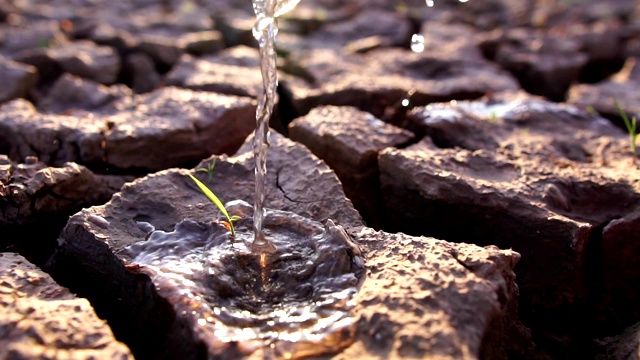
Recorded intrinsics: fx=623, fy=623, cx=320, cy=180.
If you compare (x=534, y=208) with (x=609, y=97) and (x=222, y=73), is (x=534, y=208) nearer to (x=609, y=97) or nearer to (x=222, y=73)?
(x=609, y=97)

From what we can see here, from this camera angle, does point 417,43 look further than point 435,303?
Yes

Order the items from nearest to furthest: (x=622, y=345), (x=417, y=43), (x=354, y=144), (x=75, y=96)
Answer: (x=622, y=345) < (x=354, y=144) < (x=75, y=96) < (x=417, y=43)

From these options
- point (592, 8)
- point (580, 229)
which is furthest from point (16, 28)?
point (592, 8)

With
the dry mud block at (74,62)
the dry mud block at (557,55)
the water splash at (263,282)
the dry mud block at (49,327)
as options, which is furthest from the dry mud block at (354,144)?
the dry mud block at (557,55)

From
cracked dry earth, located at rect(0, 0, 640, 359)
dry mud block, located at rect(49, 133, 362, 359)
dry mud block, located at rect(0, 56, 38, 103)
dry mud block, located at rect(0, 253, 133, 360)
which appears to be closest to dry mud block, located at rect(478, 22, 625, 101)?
cracked dry earth, located at rect(0, 0, 640, 359)

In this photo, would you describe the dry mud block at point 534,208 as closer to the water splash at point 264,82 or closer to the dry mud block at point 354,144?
the dry mud block at point 354,144

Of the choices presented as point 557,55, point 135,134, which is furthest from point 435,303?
point 557,55

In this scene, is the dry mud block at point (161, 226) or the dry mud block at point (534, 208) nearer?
the dry mud block at point (161, 226)

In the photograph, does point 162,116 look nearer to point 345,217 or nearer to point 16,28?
point 345,217
